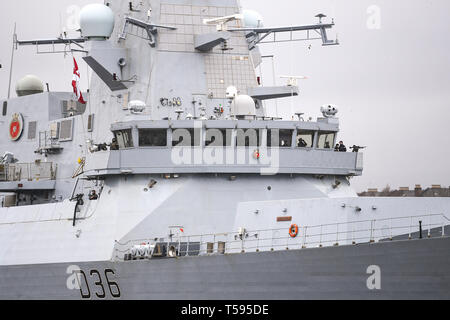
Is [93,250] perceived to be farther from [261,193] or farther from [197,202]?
[261,193]

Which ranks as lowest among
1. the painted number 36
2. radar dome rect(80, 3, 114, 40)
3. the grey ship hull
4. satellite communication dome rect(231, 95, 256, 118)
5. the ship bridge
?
the painted number 36

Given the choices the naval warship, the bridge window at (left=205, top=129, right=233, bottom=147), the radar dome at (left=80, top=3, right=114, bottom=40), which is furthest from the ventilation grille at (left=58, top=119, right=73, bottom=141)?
the bridge window at (left=205, top=129, right=233, bottom=147)

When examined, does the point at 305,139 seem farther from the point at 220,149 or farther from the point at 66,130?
the point at 66,130

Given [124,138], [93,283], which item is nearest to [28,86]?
[124,138]

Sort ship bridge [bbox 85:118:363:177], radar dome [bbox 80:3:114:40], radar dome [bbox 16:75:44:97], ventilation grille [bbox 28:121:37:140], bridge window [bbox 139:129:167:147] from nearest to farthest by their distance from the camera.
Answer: ship bridge [bbox 85:118:363:177]
bridge window [bbox 139:129:167:147]
radar dome [bbox 80:3:114:40]
ventilation grille [bbox 28:121:37:140]
radar dome [bbox 16:75:44:97]

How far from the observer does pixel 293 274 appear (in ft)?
58.1

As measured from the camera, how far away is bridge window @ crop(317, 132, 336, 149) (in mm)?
22062

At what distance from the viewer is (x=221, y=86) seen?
24.1 metres

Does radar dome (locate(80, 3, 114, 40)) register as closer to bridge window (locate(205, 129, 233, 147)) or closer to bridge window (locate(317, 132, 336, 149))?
bridge window (locate(205, 129, 233, 147))

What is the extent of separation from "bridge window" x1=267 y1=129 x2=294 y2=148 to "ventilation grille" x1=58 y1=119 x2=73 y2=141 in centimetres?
870

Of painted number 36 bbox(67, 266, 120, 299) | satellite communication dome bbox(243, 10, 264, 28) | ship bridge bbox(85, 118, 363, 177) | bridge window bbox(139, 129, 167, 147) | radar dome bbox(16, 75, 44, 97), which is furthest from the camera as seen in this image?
radar dome bbox(16, 75, 44, 97)

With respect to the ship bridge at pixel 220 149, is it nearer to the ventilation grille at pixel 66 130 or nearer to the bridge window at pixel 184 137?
the bridge window at pixel 184 137

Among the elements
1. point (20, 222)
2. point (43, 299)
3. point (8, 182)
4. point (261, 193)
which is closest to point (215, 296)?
point (261, 193)

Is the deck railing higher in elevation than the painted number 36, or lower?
higher
